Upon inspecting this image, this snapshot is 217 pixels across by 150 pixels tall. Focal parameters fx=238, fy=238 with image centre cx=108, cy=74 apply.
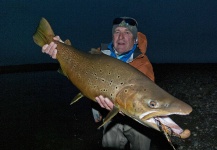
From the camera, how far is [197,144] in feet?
31.8

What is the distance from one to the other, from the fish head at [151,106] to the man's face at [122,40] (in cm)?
193

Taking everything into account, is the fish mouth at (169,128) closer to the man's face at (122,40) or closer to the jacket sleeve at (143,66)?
the jacket sleeve at (143,66)

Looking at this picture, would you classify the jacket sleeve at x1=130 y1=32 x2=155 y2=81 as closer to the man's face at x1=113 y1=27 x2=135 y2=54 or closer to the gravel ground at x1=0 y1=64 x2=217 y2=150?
the man's face at x1=113 y1=27 x2=135 y2=54

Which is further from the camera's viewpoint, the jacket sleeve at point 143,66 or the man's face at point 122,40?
the man's face at point 122,40

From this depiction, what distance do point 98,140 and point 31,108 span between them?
403 inches

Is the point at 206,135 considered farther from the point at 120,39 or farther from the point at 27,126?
the point at 27,126

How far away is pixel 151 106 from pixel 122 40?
7.93ft

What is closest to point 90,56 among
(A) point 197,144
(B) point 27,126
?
(A) point 197,144

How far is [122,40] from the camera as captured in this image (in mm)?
5492

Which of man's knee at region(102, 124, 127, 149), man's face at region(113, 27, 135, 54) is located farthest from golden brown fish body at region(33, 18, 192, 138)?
man's knee at region(102, 124, 127, 149)

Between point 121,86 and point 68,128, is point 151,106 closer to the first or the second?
point 121,86

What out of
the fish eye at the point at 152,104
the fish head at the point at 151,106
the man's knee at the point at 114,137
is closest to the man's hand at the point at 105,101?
the fish head at the point at 151,106

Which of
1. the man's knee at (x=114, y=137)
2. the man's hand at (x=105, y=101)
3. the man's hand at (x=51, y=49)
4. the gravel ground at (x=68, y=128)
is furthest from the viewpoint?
the gravel ground at (x=68, y=128)

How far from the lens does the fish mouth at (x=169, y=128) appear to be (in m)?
3.27
